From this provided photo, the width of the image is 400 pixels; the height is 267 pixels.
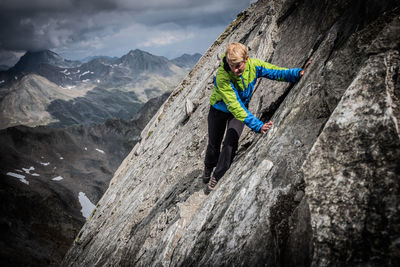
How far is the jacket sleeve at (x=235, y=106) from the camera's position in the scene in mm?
7152

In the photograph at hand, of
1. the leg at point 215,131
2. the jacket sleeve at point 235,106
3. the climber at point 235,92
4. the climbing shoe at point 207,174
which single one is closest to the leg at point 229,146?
the climber at point 235,92

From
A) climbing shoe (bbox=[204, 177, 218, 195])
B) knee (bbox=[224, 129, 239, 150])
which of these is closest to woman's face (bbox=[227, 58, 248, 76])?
knee (bbox=[224, 129, 239, 150])

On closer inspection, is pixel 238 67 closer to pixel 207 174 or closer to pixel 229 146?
pixel 229 146

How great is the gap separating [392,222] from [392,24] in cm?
375

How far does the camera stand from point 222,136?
30.3ft

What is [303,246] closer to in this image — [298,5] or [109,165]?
[298,5]

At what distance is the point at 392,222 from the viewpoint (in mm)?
3307

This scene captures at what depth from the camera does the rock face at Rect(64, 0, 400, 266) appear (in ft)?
12.2

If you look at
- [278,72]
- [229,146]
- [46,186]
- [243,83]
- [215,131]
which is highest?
[243,83]

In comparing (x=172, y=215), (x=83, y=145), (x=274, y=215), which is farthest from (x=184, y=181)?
(x=83, y=145)

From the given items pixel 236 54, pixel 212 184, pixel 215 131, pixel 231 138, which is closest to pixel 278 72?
pixel 236 54

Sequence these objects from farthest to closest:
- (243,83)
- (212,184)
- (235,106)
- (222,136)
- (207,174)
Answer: (207,174)
(212,184)
(222,136)
(243,83)
(235,106)

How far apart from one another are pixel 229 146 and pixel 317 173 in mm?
4390

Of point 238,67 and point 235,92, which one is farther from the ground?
point 238,67
